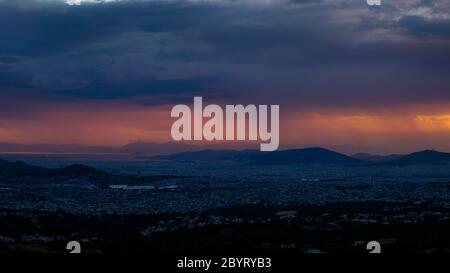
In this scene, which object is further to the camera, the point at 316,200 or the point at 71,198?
the point at 71,198
